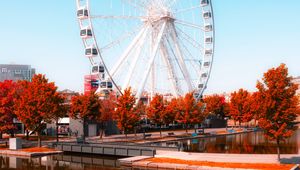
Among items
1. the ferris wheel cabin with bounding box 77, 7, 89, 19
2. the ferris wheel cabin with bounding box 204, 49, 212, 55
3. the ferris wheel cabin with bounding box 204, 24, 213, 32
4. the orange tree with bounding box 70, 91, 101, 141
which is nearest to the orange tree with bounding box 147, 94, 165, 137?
the orange tree with bounding box 70, 91, 101, 141

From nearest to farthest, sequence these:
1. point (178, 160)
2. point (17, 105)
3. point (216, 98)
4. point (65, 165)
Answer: point (178, 160) → point (65, 165) → point (17, 105) → point (216, 98)

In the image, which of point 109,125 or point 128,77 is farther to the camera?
point 109,125

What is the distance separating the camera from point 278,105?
121 feet

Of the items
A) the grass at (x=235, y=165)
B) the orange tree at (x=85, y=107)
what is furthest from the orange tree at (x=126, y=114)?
the grass at (x=235, y=165)

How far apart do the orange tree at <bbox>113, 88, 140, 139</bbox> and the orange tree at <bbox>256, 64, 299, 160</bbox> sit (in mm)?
30627

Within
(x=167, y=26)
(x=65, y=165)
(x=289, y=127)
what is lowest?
(x=65, y=165)

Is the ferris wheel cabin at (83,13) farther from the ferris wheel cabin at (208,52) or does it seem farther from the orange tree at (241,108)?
the orange tree at (241,108)

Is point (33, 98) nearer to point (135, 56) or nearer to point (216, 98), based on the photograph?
point (135, 56)

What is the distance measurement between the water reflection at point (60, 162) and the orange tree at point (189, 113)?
30.9 m

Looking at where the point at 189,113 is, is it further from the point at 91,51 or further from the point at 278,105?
the point at 278,105

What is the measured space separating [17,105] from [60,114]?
278 inches

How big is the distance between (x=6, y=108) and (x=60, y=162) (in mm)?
24518

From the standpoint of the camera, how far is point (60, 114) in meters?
59.2

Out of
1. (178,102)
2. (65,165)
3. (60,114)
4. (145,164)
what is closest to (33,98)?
(60,114)
